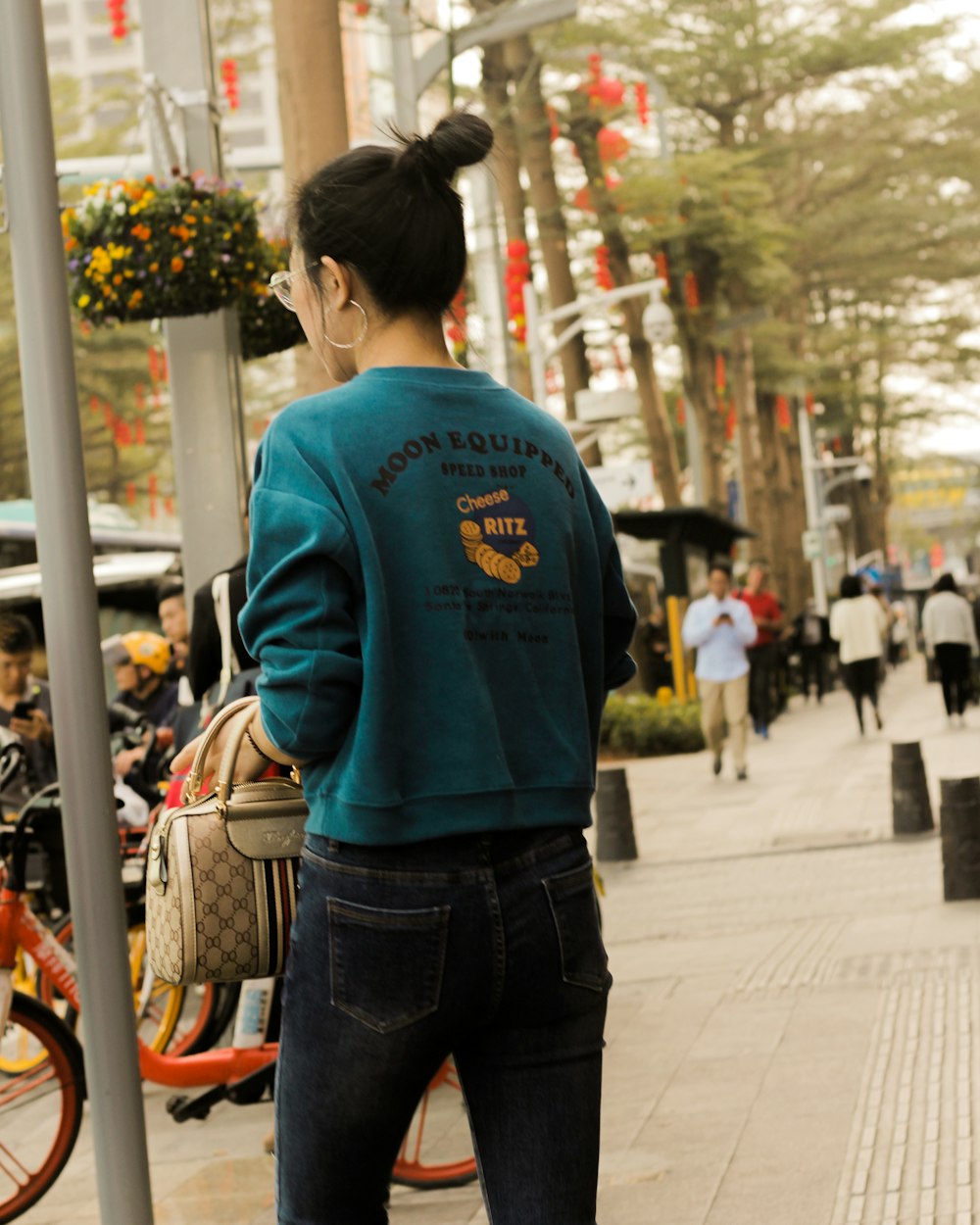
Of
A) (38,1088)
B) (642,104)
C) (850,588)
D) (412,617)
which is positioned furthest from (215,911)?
(642,104)

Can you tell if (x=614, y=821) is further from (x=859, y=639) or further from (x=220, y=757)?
(x=220, y=757)

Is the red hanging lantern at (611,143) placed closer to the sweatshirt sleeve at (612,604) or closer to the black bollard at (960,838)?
the black bollard at (960,838)

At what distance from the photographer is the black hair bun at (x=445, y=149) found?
2365 mm

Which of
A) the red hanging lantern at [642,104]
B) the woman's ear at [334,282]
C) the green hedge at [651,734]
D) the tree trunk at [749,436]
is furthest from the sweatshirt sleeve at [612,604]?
the tree trunk at [749,436]

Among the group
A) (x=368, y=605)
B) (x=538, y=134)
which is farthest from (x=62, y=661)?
(x=538, y=134)

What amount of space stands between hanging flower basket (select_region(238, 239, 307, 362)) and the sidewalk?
109 inches

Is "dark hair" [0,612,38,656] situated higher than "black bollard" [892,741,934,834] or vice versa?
"dark hair" [0,612,38,656]

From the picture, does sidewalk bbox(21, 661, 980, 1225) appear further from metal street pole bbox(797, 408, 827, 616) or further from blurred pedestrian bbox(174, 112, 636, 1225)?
metal street pole bbox(797, 408, 827, 616)

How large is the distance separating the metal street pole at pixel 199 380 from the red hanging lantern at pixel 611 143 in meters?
18.6

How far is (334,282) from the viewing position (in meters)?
2.35

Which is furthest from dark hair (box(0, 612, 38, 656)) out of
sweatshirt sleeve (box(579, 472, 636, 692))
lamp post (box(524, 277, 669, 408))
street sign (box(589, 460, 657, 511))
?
lamp post (box(524, 277, 669, 408))

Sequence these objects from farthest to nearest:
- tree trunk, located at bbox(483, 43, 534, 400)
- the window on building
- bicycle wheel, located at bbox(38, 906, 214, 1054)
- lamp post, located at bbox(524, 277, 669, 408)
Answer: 1. the window on building
2. lamp post, located at bbox(524, 277, 669, 408)
3. tree trunk, located at bbox(483, 43, 534, 400)
4. bicycle wheel, located at bbox(38, 906, 214, 1054)

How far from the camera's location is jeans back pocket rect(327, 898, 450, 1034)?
2.15 metres

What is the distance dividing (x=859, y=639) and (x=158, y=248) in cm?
1495
